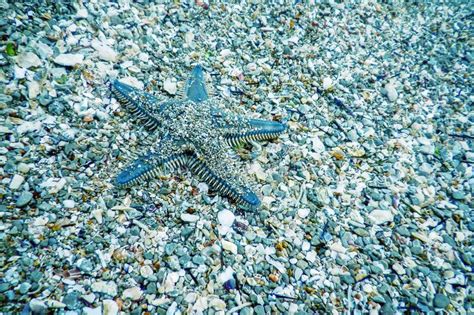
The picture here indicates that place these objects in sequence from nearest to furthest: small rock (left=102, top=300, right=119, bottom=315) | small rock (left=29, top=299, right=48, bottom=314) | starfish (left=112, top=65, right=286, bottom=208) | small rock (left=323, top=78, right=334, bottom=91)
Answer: small rock (left=29, top=299, right=48, bottom=314)
small rock (left=102, top=300, right=119, bottom=315)
starfish (left=112, top=65, right=286, bottom=208)
small rock (left=323, top=78, right=334, bottom=91)

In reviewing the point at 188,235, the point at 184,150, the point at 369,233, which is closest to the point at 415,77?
the point at 369,233

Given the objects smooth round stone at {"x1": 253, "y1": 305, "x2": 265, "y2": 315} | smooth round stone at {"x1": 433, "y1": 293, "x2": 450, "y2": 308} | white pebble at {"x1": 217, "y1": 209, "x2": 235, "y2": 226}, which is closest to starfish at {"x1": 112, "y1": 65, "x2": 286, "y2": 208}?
white pebble at {"x1": 217, "y1": 209, "x2": 235, "y2": 226}

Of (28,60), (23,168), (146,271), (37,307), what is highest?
(28,60)

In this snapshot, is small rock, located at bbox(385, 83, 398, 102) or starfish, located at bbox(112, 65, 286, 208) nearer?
starfish, located at bbox(112, 65, 286, 208)

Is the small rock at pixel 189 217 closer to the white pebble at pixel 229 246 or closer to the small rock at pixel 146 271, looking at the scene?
the white pebble at pixel 229 246

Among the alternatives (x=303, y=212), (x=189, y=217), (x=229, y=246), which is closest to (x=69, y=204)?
(x=189, y=217)

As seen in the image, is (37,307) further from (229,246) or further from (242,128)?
(242,128)

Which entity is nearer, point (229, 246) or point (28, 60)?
point (229, 246)

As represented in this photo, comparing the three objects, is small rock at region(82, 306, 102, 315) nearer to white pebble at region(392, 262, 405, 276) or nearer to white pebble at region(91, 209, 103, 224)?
white pebble at region(91, 209, 103, 224)
